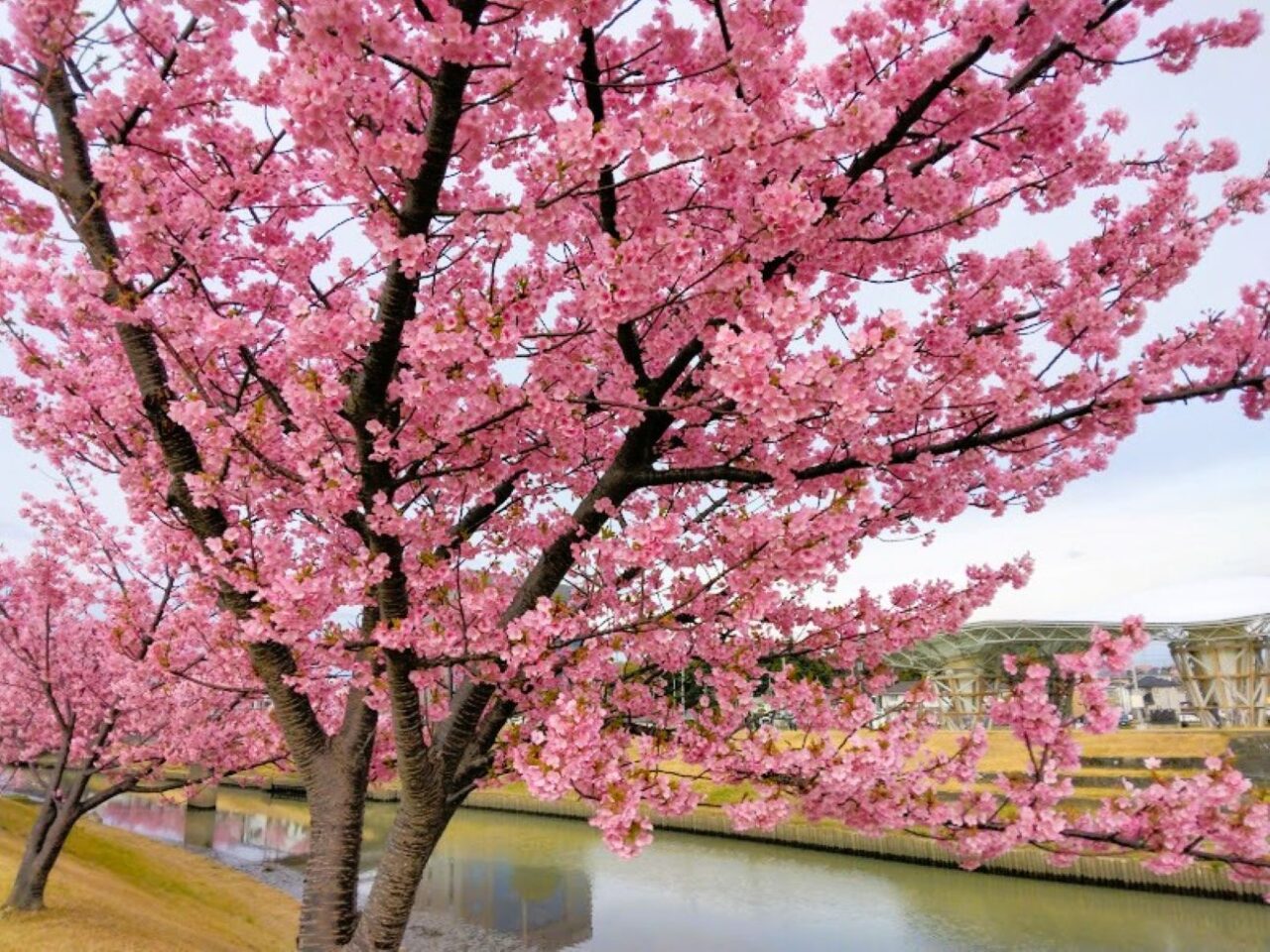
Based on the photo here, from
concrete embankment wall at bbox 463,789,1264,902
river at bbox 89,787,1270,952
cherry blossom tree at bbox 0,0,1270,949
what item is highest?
cherry blossom tree at bbox 0,0,1270,949

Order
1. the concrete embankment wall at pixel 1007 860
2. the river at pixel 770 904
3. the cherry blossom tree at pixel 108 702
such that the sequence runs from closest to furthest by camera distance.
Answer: the cherry blossom tree at pixel 108 702 < the river at pixel 770 904 < the concrete embankment wall at pixel 1007 860

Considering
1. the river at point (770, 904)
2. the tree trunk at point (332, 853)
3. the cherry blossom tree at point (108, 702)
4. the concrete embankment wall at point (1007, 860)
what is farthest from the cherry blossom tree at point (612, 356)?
the river at point (770, 904)

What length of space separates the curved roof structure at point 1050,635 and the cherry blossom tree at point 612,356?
34.2 meters

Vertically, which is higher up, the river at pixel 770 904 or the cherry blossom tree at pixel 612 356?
the cherry blossom tree at pixel 612 356

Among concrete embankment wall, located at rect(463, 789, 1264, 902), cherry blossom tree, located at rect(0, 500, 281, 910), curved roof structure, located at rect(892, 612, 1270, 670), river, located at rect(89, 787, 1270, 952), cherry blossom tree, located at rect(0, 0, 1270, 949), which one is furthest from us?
curved roof structure, located at rect(892, 612, 1270, 670)

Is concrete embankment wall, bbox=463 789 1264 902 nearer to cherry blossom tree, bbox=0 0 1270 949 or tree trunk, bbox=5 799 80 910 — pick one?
tree trunk, bbox=5 799 80 910

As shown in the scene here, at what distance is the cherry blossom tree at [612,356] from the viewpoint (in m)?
4.25

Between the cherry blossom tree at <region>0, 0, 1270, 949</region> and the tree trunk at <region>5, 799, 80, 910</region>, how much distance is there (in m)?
9.05

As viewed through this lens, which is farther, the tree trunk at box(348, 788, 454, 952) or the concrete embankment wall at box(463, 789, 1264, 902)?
the concrete embankment wall at box(463, 789, 1264, 902)

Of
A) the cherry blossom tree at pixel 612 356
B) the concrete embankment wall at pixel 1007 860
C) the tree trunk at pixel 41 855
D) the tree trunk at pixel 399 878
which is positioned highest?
the cherry blossom tree at pixel 612 356

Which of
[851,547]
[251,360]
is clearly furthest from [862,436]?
[251,360]

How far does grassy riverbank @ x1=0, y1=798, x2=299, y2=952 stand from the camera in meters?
11.9

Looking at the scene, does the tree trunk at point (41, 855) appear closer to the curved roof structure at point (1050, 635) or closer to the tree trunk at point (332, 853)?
the tree trunk at point (332, 853)

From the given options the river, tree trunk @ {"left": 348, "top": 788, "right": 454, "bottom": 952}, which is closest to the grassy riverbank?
the river
